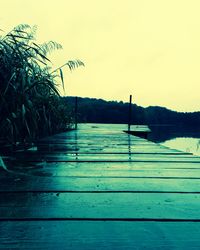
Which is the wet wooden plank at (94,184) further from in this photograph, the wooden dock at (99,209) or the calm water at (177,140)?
the calm water at (177,140)

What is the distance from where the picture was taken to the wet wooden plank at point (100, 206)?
34.5 inches

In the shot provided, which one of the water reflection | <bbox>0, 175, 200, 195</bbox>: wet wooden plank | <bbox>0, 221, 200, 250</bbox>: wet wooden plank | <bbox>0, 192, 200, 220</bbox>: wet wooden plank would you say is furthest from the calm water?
<bbox>0, 221, 200, 250</bbox>: wet wooden plank

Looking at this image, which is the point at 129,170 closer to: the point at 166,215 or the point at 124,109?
the point at 166,215

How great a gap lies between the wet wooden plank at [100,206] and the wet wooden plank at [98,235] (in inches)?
2.2

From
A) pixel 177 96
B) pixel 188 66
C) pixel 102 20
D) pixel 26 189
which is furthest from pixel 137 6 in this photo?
pixel 177 96

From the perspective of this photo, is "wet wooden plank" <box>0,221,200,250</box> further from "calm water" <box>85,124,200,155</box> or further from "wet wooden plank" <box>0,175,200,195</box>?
"calm water" <box>85,124,200,155</box>

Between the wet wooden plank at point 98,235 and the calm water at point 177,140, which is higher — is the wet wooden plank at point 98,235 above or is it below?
above

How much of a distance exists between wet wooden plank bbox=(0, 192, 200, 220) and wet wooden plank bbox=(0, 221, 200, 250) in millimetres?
56

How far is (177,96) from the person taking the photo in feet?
97.5

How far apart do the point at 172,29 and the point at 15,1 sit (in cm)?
658

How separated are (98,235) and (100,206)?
24 cm

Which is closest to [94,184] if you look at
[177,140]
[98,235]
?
[98,235]

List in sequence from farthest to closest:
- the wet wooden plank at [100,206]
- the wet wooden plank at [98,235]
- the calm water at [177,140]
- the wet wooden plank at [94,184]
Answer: the calm water at [177,140] → the wet wooden plank at [94,184] → the wet wooden plank at [100,206] → the wet wooden plank at [98,235]

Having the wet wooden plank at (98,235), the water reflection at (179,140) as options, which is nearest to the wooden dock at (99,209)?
the wet wooden plank at (98,235)
